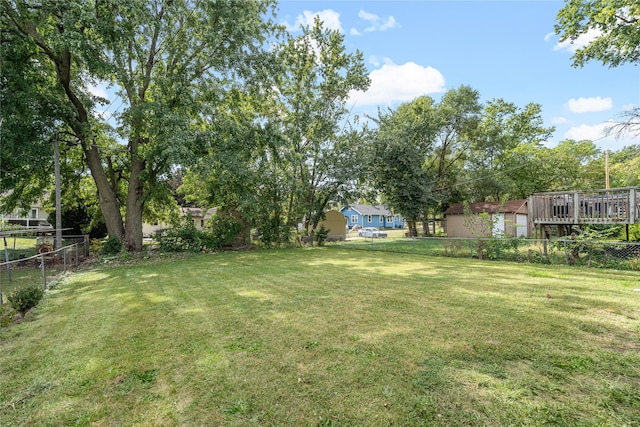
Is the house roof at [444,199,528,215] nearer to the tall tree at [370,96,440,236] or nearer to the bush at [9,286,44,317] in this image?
the tall tree at [370,96,440,236]

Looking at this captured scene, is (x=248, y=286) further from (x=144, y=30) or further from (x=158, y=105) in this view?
(x=144, y=30)

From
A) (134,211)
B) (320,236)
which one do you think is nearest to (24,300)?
(134,211)

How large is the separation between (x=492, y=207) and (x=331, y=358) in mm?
27387

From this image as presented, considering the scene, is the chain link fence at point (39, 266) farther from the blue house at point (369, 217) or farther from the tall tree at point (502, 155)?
the blue house at point (369, 217)

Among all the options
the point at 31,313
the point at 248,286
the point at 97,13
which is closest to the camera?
the point at 31,313

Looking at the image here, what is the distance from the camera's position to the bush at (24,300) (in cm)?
510

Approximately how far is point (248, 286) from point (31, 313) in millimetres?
3753

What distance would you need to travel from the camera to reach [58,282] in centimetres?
784

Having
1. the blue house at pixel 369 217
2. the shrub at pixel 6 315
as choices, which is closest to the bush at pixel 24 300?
the shrub at pixel 6 315

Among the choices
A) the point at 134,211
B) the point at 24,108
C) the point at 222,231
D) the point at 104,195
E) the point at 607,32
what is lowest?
the point at 222,231

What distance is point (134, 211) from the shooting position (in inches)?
544

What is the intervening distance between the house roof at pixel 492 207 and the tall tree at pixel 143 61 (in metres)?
21.1

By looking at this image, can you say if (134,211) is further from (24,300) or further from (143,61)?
(24,300)

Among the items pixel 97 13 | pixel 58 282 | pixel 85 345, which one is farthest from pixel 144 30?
pixel 85 345
